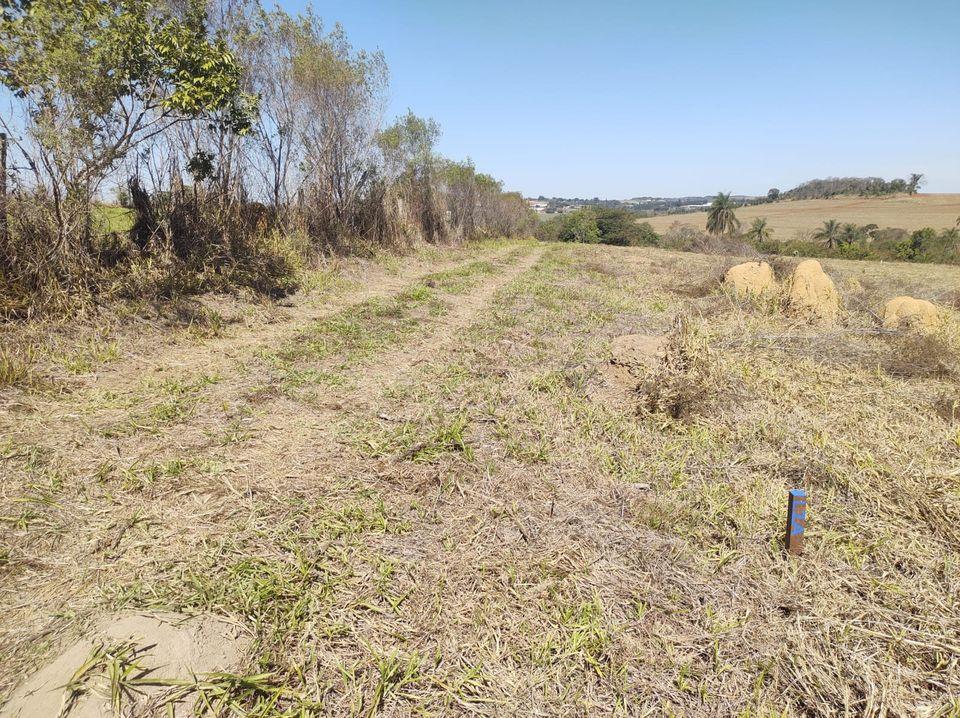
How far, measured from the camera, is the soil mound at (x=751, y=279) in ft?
31.2

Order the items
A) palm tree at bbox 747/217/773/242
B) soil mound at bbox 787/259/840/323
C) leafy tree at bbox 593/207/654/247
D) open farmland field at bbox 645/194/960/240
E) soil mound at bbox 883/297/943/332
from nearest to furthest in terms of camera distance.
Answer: soil mound at bbox 883/297/943/332 → soil mound at bbox 787/259/840/323 → open farmland field at bbox 645/194/960/240 → palm tree at bbox 747/217/773/242 → leafy tree at bbox 593/207/654/247

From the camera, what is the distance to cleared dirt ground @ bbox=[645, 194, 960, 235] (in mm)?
54469

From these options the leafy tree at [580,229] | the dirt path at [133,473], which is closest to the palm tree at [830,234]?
the leafy tree at [580,229]

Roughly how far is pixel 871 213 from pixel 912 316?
250 ft

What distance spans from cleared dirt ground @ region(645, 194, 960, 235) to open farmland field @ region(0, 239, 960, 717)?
208 feet

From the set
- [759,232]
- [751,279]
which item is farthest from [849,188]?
[751,279]

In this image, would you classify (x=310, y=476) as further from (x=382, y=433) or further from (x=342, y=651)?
(x=342, y=651)

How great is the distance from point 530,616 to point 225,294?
25.8 feet

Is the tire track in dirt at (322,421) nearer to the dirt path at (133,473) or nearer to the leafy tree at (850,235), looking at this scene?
the dirt path at (133,473)

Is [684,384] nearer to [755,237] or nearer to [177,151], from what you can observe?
[177,151]

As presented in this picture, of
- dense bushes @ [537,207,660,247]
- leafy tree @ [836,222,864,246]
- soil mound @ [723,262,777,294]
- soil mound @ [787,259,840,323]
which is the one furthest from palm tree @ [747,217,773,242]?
soil mound @ [787,259,840,323]

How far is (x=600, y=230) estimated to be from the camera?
62.4m

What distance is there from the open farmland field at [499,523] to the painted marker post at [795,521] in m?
0.08

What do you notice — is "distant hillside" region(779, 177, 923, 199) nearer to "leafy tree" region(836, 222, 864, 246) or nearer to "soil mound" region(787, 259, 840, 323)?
"leafy tree" region(836, 222, 864, 246)
